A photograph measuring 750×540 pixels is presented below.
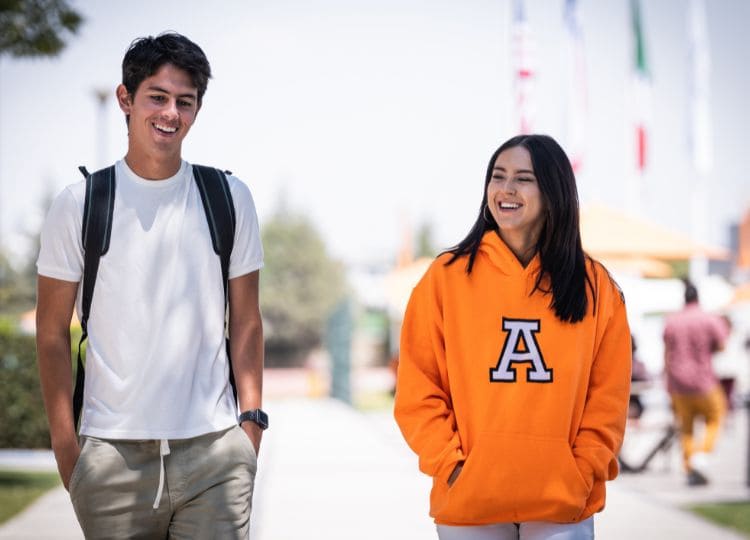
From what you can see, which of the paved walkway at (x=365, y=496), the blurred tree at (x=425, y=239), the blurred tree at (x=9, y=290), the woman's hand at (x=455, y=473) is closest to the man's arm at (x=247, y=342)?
the woman's hand at (x=455, y=473)

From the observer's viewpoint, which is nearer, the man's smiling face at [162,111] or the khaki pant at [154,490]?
the khaki pant at [154,490]

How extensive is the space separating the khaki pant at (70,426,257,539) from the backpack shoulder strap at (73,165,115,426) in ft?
0.57

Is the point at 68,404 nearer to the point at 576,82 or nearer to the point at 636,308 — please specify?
the point at 636,308

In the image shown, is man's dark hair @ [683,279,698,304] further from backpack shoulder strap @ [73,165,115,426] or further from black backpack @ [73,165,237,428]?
backpack shoulder strap @ [73,165,115,426]

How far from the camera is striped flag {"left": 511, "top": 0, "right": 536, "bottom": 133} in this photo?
46.2ft

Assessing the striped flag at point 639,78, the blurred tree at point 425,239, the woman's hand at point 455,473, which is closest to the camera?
the woman's hand at point 455,473

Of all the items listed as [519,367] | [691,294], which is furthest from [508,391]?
[691,294]

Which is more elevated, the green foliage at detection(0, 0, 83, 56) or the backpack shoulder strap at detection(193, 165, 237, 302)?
the green foliage at detection(0, 0, 83, 56)

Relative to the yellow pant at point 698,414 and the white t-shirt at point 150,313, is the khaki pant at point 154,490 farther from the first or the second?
the yellow pant at point 698,414

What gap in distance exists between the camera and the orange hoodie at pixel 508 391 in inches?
121

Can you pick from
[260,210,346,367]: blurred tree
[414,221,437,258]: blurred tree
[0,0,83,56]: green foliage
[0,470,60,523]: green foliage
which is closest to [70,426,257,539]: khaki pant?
[0,470,60,523]: green foliage

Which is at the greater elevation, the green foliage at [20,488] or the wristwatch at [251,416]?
the wristwatch at [251,416]

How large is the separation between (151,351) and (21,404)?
939 cm

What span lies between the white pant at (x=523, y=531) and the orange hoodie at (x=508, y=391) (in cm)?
3
